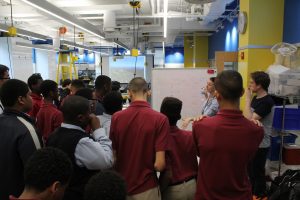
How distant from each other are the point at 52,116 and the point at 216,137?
1.74 m

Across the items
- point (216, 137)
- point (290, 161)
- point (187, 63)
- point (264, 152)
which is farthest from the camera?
point (187, 63)

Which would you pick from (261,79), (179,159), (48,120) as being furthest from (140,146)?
(261,79)

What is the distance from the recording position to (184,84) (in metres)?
4.91

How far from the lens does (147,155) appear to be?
1810 millimetres

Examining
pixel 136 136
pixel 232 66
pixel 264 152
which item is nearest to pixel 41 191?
pixel 136 136

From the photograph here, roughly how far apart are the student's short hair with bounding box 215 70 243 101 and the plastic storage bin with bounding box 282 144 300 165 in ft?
7.33

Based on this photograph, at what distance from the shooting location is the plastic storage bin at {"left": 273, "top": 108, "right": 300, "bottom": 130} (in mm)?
3117

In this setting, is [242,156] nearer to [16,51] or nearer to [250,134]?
[250,134]

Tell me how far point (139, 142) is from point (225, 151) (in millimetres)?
579

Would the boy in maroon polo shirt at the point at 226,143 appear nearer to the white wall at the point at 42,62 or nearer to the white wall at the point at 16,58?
the white wall at the point at 16,58

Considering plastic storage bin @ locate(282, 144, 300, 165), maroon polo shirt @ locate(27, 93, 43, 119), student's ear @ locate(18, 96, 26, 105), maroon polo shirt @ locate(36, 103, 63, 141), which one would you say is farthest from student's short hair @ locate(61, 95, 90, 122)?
plastic storage bin @ locate(282, 144, 300, 165)

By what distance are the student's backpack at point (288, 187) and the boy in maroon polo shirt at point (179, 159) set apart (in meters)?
0.97

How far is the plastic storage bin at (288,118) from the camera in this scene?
3.12 m

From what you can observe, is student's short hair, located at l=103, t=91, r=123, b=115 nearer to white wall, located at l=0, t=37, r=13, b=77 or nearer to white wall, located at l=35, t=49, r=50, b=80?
white wall, located at l=0, t=37, r=13, b=77
